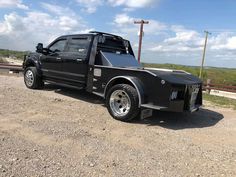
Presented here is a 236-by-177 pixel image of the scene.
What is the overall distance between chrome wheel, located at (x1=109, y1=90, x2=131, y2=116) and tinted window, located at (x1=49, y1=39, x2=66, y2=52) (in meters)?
2.95

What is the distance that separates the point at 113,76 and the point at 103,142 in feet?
7.59

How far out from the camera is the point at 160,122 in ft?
22.2

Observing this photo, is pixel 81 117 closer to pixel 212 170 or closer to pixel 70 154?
pixel 70 154

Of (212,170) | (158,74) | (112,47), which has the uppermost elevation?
(112,47)

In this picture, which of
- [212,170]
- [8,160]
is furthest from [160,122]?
[8,160]

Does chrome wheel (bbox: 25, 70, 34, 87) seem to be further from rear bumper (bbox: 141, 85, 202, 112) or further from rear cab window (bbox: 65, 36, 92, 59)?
rear bumper (bbox: 141, 85, 202, 112)

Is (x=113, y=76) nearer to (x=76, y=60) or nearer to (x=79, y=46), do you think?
(x=76, y=60)

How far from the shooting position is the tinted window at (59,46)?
348 inches

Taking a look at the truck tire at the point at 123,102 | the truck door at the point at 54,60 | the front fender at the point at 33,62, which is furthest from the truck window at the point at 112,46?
the front fender at the point at 33,62

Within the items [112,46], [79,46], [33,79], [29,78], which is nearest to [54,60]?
[79,46]

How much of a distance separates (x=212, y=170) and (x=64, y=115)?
11.5 feet

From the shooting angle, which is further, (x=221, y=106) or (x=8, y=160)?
(x=221, y=106)

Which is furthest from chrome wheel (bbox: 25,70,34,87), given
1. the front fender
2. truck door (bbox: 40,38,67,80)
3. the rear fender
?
the rear fender

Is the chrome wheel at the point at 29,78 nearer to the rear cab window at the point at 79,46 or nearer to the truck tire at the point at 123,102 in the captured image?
the rear cab window at the point at 79,46
